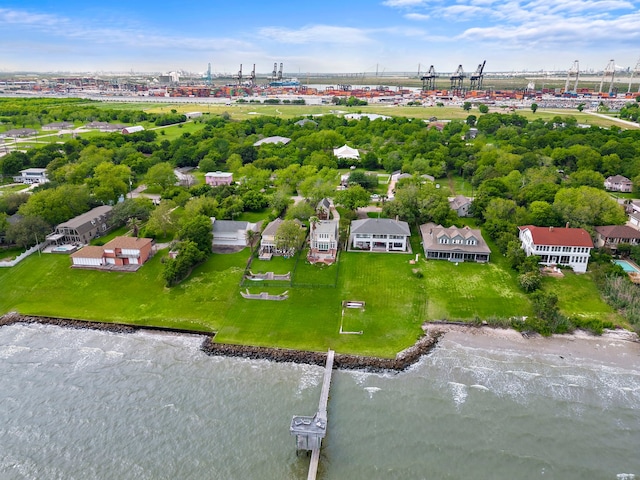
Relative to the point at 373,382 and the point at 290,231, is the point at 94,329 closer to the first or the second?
the point at 290,231

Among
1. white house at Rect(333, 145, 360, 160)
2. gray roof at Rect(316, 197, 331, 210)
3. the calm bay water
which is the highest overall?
white house at Rect(333, 145, 360, 160)

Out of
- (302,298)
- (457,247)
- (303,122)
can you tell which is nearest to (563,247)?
(457,247)

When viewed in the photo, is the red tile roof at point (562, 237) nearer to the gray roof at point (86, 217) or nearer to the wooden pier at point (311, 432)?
the wooden pier at point (311, 432)

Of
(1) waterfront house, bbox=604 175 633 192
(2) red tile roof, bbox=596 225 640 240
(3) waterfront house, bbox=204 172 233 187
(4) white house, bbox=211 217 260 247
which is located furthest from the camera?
(3) waterfront house, bbox=204 172 233 187

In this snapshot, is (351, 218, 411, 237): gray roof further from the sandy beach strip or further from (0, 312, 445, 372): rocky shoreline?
(0, 312, 445, 372): rocky shoreline

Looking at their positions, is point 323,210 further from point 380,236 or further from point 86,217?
point 86,217

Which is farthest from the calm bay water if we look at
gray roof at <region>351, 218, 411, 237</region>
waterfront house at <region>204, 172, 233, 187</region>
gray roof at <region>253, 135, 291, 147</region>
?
gray roof at <region>253, 135, 291, 147</region>
